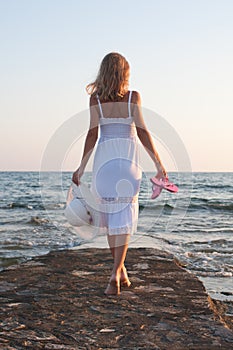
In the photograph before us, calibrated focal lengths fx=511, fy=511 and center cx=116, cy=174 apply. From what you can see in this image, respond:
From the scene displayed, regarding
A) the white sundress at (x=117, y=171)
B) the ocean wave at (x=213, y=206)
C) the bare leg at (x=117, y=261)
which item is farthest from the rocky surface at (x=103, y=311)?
the ocean wave at (x=213, y=206)

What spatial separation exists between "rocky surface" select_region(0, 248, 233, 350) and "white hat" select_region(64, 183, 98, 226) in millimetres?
593

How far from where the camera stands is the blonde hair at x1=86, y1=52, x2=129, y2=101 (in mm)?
4016

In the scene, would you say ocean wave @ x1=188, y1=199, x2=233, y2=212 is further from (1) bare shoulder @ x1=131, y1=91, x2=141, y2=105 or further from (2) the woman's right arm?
(1) bare shoulder @ x1=131, y1=91, x2=141, y2=105

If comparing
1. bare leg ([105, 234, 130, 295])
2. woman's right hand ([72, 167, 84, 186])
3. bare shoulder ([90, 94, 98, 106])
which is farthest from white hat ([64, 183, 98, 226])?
bare shoulder ([90, 94, 98, 106])

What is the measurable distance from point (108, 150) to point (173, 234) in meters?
6.27

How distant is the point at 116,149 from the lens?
13.4 ft

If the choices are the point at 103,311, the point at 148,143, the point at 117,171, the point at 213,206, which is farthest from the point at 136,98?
the point at 213,206

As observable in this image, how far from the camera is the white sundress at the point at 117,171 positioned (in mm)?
4082

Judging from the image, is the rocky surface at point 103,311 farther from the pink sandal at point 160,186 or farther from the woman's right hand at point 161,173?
the woman's right hand at point 161,173

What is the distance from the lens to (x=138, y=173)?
4125mm

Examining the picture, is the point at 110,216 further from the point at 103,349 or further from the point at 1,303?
the point at 103,349

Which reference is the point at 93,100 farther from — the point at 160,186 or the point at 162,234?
the point at 162,234

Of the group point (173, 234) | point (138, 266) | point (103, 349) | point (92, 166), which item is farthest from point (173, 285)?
point (173, 234)

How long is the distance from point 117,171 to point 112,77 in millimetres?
743
